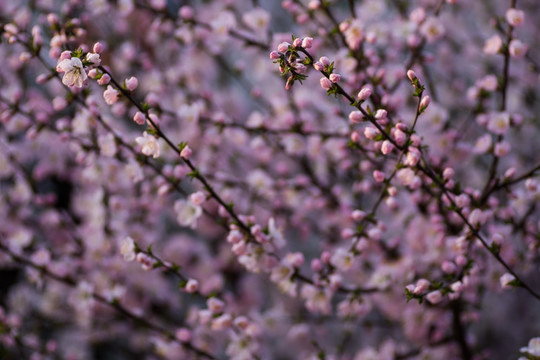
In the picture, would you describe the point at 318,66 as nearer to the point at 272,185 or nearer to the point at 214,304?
the point at 214,304

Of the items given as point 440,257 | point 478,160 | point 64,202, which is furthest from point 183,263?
point 478,160

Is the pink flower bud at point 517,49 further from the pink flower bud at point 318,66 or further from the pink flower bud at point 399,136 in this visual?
the pink flower bud at point 318,66

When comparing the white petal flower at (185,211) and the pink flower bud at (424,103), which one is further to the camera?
the white petal flower at (185,211)

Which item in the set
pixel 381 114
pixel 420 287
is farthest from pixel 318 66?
pixel 420 287

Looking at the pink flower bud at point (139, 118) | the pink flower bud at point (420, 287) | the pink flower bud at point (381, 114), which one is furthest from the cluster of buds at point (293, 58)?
the pink flower bud at point (420, 287)

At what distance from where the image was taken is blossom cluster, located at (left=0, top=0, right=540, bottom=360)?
1276mm

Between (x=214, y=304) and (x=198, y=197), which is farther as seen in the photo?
(x=214, y=304)

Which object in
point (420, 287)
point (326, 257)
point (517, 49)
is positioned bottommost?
point (420, 287)

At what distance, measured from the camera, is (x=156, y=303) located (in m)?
2.03

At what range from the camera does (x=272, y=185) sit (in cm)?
179

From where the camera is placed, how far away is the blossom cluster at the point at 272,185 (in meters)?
1.28

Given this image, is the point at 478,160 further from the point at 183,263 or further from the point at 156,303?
the point at 156,303

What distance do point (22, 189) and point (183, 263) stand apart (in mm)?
682

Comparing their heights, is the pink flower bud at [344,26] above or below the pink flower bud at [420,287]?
above
